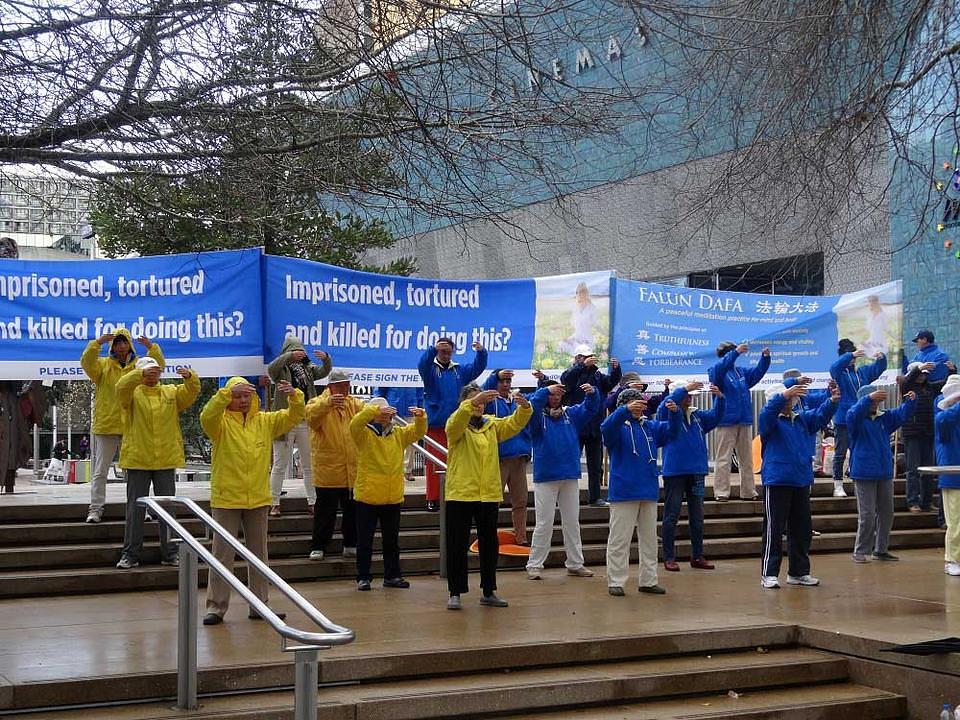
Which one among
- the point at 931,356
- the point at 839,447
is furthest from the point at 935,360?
the point at 839,447

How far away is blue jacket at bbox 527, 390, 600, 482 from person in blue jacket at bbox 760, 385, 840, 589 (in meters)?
1.79

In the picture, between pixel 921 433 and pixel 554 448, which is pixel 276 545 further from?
pixel 921 433

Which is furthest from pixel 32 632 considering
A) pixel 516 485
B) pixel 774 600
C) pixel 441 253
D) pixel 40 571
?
pixel 441 253

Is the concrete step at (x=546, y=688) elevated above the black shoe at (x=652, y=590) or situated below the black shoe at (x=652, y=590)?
below

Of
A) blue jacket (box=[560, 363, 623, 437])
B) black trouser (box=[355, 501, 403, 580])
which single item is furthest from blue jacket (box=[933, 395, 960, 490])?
black trouser (box=[355, 501, 403, 580])

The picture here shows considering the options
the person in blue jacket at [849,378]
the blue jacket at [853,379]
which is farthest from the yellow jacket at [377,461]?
the blue jacket at [853,379]

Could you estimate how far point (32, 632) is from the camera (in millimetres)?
8977

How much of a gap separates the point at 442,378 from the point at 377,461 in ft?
6.90

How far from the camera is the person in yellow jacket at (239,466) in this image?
370 inches

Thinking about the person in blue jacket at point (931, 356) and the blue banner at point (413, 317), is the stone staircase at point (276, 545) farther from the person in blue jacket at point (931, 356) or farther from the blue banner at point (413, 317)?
the person in blue jacket at point (931, 356)

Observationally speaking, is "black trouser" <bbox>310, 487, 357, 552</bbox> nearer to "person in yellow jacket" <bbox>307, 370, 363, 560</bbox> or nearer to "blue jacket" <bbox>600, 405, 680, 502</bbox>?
"person in yellow jacket" <bbox>307, 370, 363, 560</bbox>

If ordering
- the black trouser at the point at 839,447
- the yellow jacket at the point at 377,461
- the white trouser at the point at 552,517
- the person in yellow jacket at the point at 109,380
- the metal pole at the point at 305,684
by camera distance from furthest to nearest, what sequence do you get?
the black trouser at the point at 839,447, the white trouser at the point at 552,517, the person in yellow jacket at the point at 109,380, the yellow jacket at the point at 377,461, the metal pole at the point at 305,684

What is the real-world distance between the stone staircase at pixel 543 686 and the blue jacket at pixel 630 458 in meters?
2.08

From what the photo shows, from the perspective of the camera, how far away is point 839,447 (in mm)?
15773
